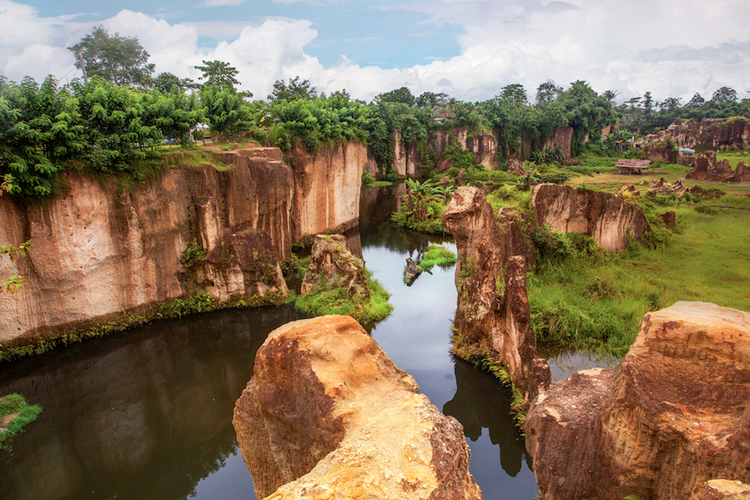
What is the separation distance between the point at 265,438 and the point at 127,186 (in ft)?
35.9

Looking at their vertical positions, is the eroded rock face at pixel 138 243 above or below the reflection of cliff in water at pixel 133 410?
above

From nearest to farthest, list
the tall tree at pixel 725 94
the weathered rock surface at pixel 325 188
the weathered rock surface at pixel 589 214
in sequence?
1. the weathered rock surface at pixel 589 214
2. the weathered rock surface at pixel 325 188
3. the tall tree at pixel 725 94

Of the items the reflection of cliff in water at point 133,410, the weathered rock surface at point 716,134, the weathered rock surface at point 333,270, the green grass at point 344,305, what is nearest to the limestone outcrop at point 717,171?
the weathered rock surface at point 716,134

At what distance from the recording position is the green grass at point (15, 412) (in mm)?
9482

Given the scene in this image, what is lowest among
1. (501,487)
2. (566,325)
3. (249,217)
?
(501,487)

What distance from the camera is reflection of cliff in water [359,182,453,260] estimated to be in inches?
1025

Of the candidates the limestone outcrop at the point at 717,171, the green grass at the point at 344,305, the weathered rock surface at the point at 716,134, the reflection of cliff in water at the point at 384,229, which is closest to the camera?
the green grass at the point at 344,305

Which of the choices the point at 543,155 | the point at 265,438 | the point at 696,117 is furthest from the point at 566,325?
the point at 696,117

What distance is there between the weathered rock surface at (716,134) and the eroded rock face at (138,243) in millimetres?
Answer: 52230

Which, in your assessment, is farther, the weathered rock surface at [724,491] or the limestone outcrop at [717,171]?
the limestone outcrop at [717,171]

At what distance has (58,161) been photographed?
12.4 meters

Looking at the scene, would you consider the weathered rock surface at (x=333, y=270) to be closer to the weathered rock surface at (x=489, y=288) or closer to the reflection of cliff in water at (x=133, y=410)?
the reflection of cliff in water at (x=133, y=410)

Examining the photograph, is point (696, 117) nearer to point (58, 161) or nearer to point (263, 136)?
point (263, 136)

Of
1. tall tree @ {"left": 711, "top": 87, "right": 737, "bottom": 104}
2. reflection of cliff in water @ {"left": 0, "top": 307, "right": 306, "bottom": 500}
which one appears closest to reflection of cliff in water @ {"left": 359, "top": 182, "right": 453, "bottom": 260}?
reflection of cliff in water @ {"left": 0, "top": 307, "right": 306, "bottom": 500}
